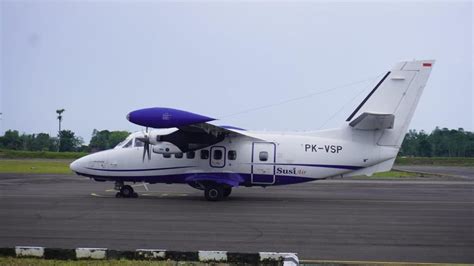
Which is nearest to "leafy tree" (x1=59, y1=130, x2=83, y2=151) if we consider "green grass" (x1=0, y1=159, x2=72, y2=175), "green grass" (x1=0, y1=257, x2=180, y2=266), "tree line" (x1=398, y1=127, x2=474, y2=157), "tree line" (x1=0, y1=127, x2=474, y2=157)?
"tree line" (x1=0, y1=127, x2=474, y2=157)

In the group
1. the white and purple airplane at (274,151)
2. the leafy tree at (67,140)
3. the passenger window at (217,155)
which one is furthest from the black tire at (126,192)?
the leafy tree at (67,140)

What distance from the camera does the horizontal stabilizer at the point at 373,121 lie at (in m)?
20.2

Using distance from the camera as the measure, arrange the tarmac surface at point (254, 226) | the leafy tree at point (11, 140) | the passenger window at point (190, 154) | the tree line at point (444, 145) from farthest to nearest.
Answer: the tree line at point (444, 145) < the leafy tree at point (11, 140) < the passenger window at point (190, 154) < the tarmac surface at point (254, 226)

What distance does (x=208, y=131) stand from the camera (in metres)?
21.3

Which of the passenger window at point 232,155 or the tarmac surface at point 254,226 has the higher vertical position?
the passenger window at point 232,155

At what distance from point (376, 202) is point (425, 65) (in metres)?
5.76

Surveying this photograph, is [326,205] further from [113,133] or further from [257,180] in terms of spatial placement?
[113,133]

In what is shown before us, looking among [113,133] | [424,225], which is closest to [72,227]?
[424,225]

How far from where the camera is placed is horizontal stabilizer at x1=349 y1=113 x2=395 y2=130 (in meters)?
20.2

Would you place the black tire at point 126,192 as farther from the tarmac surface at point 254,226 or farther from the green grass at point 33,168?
the green grass at point 33,168

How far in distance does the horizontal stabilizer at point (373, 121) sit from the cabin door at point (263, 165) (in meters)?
3.50

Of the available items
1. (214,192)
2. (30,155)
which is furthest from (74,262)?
(30,155)

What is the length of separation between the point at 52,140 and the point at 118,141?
31.4 metres

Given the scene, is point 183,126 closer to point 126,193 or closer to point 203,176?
point 203,176
